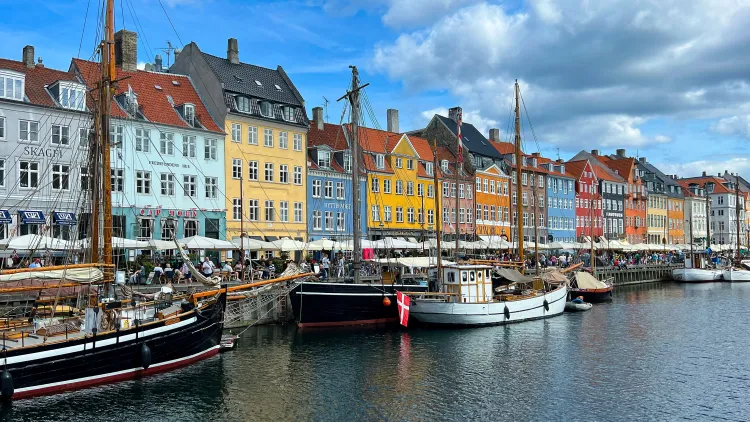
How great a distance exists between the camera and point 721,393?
78.7ft

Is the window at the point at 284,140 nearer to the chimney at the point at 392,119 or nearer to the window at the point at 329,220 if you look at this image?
the window at the point at 329,220

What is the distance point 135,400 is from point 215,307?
21.8 feet

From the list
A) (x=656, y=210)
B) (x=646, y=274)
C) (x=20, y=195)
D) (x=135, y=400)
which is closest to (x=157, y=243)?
(x=20, y=195)

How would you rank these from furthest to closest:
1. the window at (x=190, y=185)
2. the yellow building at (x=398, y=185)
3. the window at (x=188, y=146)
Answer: the yellow building at (x=398, y=185), the window at (x=188, y=146), the window at (x=190, y=185)

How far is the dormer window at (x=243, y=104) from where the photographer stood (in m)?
54.3

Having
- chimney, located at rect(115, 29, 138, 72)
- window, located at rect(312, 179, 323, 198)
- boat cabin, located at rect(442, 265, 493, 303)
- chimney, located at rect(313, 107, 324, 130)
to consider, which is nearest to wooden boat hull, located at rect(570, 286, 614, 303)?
boat cabin, located at rect(442, 265, 493, 303)

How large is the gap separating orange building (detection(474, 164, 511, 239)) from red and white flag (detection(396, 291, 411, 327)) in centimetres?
4039

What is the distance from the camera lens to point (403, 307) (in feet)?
122

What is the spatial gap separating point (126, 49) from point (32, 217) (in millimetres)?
15722

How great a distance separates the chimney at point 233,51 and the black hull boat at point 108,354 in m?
33.4

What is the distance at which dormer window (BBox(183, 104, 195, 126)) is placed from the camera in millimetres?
51469

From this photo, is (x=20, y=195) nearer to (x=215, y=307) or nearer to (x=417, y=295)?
(x=215, y=307)

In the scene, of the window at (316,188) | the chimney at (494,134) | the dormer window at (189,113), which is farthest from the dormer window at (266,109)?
the chimney at (494,134)

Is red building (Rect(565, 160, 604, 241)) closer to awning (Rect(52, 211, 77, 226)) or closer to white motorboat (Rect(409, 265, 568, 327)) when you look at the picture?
white motorboat (Rect(409, 265, 568, 327))
